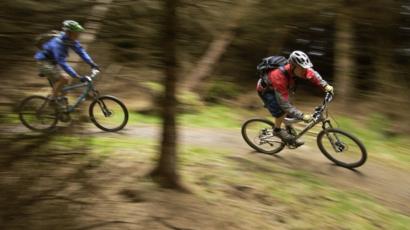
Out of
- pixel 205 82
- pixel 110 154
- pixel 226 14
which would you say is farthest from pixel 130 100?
pixel 226 14

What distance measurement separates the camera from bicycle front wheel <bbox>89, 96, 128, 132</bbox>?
10.1m

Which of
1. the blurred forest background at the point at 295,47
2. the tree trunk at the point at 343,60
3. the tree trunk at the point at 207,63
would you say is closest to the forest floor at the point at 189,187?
the blurred forest background at the point at 295,47

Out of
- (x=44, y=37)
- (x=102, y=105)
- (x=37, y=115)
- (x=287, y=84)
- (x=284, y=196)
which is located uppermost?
(x=44, y=37)

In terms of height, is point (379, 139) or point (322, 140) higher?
point (322, 140)

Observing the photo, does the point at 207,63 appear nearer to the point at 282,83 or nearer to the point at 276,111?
the point at 276,111

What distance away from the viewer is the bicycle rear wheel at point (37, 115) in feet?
16.4

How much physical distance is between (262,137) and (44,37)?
559 cm

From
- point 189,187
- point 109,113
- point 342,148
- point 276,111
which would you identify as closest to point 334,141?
point 342,148

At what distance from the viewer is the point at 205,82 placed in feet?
55.5

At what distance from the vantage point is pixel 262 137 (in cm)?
976

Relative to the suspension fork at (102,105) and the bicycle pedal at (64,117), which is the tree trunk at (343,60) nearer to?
the suspension fork at (102,105)

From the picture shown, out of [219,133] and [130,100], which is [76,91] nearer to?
[219,133]

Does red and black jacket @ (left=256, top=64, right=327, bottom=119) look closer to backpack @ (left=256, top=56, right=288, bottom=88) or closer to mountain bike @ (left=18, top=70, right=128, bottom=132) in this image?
backpack @ (left=256, top=56, right=288, bottom=88)

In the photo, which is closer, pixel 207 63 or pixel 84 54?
pixel 84 54
